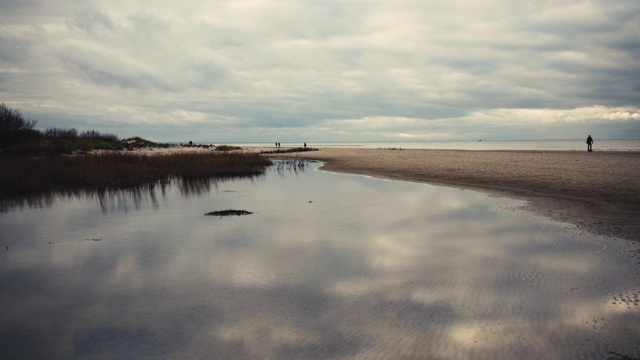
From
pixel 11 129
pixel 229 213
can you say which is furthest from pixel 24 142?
pixel 229 213

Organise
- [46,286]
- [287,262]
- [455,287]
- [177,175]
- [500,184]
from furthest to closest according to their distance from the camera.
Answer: [177,175] → [500,184] → [287,262] → [46,286] → [455,287]

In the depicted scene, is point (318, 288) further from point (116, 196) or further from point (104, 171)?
point (104, 171)

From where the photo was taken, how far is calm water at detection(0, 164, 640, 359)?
571 cm

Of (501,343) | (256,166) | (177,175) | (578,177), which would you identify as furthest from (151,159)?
(501,343)

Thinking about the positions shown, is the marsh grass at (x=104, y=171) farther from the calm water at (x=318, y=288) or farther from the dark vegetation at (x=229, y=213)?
the dark vegetation at (x=229, y=213)

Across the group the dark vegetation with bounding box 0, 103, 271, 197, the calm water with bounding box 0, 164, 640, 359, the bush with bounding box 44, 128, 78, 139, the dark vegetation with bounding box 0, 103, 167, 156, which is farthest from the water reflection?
the bush with bounding box 44, 128, 78, 139

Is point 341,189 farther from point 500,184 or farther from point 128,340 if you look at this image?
point 128,340

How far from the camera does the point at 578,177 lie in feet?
81.4

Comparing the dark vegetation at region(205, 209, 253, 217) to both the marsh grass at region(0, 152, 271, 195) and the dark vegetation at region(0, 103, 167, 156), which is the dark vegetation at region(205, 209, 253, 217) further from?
the dark vegetation at region(0, 103, 167, 156)

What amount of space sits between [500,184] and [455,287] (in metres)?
18.4

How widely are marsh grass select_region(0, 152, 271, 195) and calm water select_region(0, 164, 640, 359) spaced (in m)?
10.4

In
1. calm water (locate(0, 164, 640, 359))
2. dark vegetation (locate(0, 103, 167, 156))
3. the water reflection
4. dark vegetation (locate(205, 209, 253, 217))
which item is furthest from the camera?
dark vegetation (locate(0, 103, 167, 156))

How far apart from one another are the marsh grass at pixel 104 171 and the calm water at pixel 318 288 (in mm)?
10373

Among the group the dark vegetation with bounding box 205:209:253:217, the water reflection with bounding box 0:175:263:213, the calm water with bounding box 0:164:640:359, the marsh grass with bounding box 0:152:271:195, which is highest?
the marsh grass with bounding box 0:152:271:195
